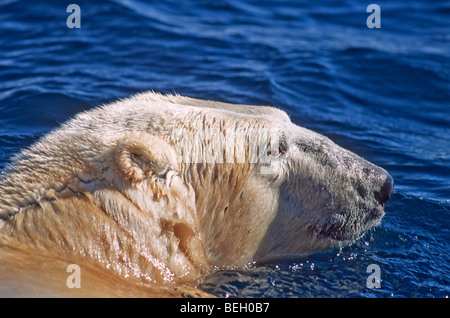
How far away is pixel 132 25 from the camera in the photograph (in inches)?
459

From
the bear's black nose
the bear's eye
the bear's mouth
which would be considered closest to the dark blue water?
the bear's mouth

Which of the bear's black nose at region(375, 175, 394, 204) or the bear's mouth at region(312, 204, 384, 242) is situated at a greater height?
the bear's black nose at region(375, 175, 394, 204)

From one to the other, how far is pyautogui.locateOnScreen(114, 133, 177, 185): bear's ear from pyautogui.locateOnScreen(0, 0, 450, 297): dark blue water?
1203mm

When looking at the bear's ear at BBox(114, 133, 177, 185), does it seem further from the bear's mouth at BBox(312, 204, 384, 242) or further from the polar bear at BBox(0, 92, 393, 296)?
the bear's mouth at BBox(312, 204, 384, 242)

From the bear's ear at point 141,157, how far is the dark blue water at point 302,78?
3.95 ft

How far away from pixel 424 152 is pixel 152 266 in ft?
17.0

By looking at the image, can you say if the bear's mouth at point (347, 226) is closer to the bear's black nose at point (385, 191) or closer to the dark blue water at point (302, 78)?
the bear's black nose at point (385, 191)

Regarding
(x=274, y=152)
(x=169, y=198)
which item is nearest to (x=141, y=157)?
(x=169, y=198)

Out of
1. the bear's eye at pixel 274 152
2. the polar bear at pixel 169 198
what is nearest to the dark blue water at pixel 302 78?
the polar bear at pixel 169 198

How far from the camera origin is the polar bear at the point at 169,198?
445 centimetres

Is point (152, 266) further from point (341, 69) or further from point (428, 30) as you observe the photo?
point (428, 30)

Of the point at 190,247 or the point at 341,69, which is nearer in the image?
the point at 190,247

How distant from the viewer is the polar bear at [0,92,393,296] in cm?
445

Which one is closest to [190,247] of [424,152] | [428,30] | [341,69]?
[424,152]
